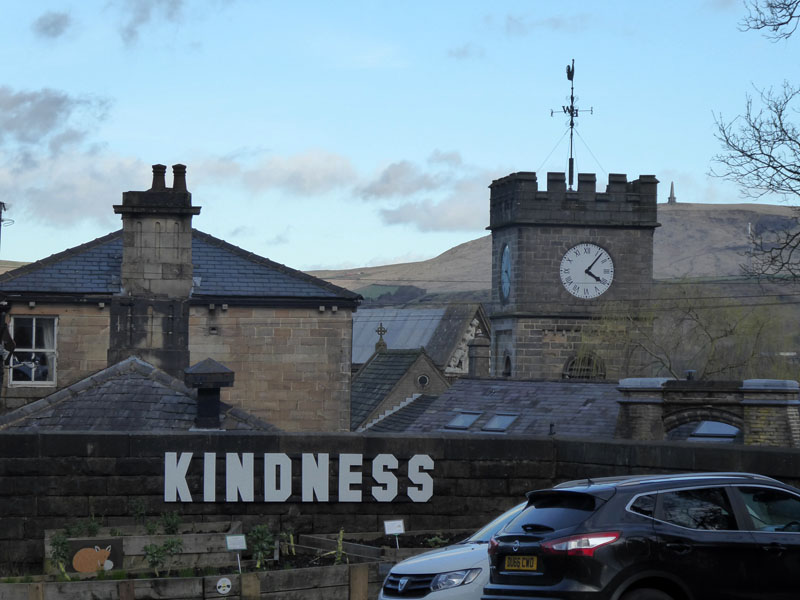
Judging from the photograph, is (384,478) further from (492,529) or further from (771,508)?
(771,508)

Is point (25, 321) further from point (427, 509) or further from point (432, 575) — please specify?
point (432, 575)

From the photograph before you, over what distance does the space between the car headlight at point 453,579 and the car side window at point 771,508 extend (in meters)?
2.75

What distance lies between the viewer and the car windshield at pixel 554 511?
1126cm

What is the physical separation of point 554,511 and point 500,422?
30414 mm

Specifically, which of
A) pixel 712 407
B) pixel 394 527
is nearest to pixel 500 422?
pixel 712 407

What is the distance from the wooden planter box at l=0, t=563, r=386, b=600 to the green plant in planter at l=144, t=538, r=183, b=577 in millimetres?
1035

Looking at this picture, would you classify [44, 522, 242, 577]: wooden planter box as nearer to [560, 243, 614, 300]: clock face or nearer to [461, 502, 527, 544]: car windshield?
[461, 502, 527, 544]: car windshield

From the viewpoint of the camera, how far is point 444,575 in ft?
43.8

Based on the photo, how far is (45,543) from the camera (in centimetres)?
1636

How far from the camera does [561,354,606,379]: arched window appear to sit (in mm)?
66875

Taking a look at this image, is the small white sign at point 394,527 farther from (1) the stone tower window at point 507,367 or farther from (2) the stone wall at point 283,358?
(1) the stone tower window at point 507,367

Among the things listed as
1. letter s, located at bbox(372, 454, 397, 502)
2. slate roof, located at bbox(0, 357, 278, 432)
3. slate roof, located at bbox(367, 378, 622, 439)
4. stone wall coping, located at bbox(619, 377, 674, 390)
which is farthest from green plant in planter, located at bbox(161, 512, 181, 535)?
slate roof, located at bbox(367, 378, 622, 439)

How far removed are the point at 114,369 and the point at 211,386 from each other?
2552mm

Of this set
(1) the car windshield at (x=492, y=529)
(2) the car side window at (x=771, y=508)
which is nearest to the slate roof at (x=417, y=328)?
(1) the car windshield at (x=492, y=529)
